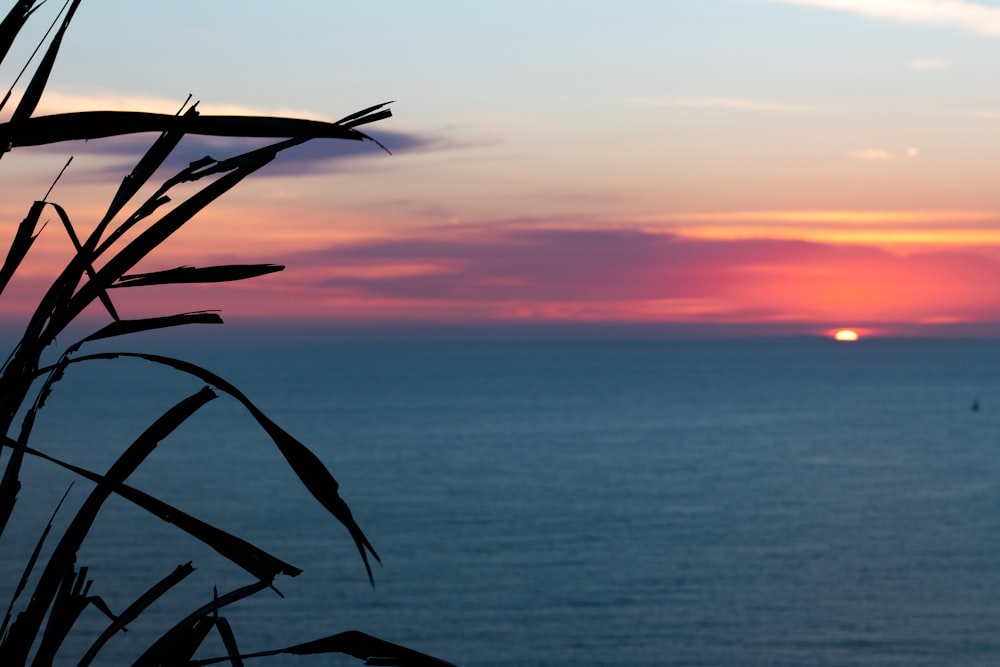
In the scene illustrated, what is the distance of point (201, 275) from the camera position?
143 centimetres

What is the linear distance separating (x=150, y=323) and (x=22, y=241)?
225 millimetres

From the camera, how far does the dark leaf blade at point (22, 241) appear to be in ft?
4.83

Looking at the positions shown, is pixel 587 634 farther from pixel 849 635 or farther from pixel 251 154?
pixel 251 154

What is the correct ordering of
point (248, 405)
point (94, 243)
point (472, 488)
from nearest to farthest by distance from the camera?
point (248, 405)
point (94, 243)
point (472, 488)

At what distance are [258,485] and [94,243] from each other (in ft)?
396

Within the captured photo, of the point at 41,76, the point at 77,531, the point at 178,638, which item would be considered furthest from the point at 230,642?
the point at 41,76

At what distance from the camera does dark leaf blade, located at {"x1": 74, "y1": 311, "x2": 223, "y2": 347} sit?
1.39 metres

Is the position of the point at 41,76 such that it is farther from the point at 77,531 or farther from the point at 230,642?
the point at 230,642

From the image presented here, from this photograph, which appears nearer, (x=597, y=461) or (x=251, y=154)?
(x=251, y=154)

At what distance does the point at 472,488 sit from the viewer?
115188 millimetres

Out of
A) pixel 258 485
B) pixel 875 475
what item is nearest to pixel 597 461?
pixel 875 475

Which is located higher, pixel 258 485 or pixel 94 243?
pixel 94 243

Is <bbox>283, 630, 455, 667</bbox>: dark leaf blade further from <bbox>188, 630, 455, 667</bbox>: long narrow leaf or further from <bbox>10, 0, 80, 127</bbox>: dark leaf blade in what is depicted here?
<bbox>10, 0, 80, 127</bbox>: dark leaf blade

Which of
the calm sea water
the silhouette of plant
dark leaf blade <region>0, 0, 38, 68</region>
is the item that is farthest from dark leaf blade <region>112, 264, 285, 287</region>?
the calm sea water
